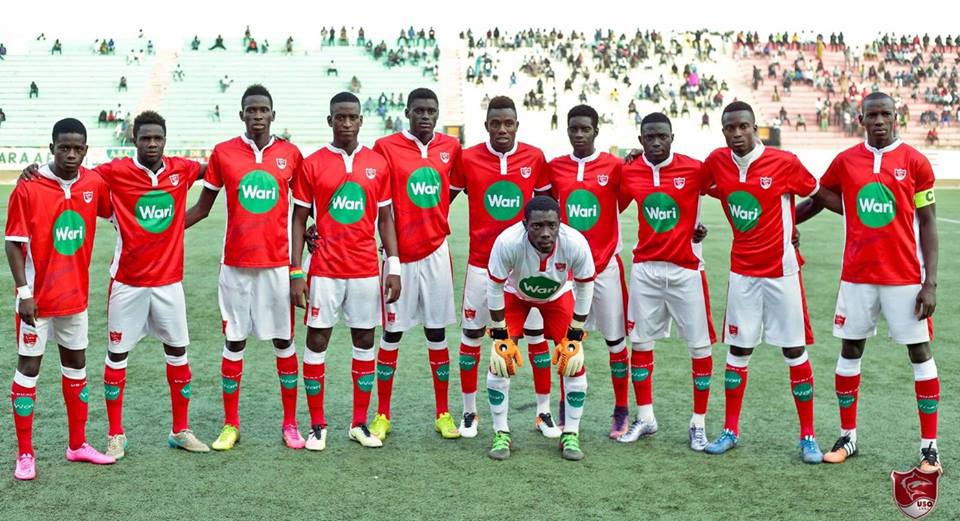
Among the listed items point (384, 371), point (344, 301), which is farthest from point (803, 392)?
point (344, 301)

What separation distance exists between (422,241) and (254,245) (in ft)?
3.86

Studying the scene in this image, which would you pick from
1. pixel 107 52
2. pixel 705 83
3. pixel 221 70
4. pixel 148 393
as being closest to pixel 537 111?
pixel 705 83

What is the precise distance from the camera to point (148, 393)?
7.49 meters

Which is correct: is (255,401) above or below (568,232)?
below

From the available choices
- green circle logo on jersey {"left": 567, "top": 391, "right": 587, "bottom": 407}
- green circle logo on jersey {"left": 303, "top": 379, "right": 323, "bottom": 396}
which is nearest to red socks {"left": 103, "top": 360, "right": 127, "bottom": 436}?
green circle logo on jersey {"left": 303, "top": 379, "right": 323, "bottom": 396}

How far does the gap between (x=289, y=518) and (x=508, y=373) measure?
5.66 feet

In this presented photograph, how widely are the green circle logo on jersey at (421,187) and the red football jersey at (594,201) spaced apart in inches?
35.5

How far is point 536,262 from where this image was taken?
616 cm

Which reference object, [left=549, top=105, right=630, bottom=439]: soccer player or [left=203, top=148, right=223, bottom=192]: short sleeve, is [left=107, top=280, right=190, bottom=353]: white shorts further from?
[left=549, top=105, right=630, bottom=439]: soccer player

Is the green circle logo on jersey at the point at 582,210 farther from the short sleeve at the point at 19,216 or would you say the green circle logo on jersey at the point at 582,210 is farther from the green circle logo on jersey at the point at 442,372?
the short sleeve at the point at 19,216

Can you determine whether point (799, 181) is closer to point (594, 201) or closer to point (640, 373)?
point (594, 201)

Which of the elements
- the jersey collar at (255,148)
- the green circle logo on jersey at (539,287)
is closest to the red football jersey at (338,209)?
the jersey collar at (255,148)

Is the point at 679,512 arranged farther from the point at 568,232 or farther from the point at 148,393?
the point at 148,393

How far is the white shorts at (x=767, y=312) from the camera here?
6.12 metres
